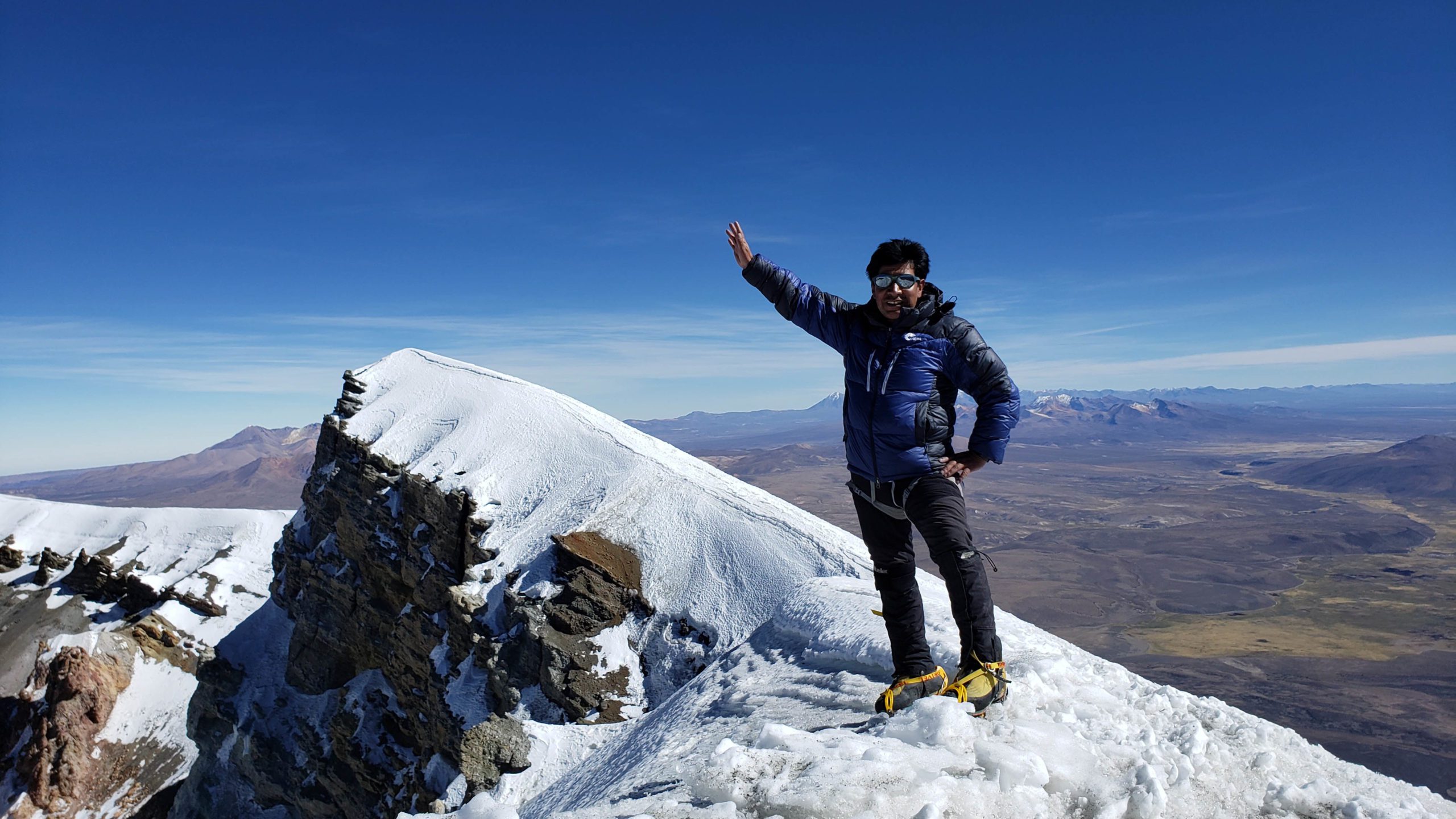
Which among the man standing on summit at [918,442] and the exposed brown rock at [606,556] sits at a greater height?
the man standing on summit at [918,442]

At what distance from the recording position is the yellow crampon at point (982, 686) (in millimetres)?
4848

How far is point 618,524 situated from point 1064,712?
12.4 meters

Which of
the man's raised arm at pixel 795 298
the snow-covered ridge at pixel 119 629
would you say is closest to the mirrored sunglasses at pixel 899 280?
the man's raised arm at pixel 795 298

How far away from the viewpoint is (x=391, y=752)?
1839cm

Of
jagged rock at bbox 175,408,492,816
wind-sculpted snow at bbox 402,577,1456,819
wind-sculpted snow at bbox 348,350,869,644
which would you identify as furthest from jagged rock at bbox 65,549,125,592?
wind-sculpted snow at bbox 402,577,1456,819

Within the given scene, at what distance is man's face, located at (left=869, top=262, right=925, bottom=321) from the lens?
5105 millimetres

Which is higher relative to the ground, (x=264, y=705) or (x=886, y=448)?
(x=886, y=448)

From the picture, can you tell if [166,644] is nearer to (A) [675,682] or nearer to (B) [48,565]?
(B) [48,565]

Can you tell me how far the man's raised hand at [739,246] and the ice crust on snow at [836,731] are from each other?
3.70m

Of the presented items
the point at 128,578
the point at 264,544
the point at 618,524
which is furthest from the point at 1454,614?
the point at 128,578

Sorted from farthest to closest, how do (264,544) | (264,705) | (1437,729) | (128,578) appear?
(1437,729), (264,544), (128,578), (264,705)

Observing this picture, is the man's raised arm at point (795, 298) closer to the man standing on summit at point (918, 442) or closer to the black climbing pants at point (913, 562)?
the man standing on summit at point (918, 442)

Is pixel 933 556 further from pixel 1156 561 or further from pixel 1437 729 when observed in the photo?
pixel 1156 561

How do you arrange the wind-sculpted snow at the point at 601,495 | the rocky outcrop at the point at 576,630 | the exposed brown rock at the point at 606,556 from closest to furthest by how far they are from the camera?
the rocky outcrop at the point at 576,630
the wind-sculpted snow at the point at 601,495
the exposed brown rock at the point at 606,556
